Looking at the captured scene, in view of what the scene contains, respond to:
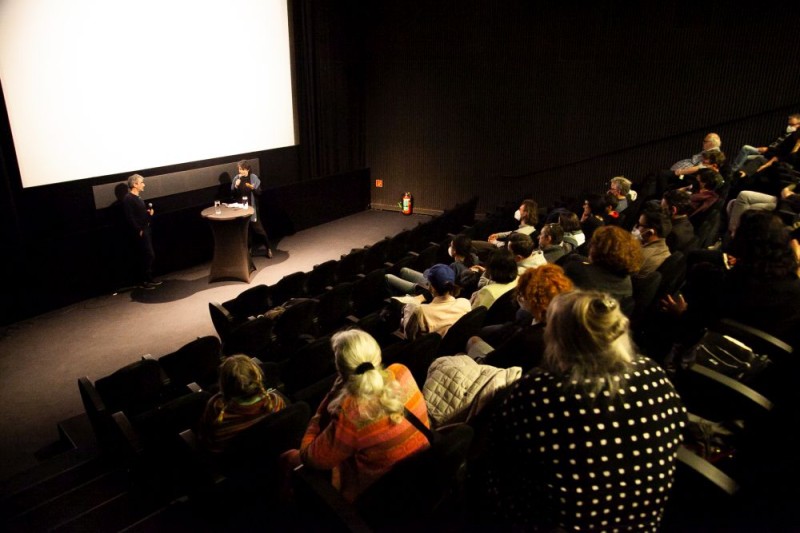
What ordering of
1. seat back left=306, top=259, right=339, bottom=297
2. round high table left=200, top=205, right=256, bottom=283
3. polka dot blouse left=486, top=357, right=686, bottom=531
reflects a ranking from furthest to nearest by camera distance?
round high table left=200, top=205, right=256, bottom=283 < seat back left=306, top=259, right=339, bottom=297 < polka dot blouse left=486, top=357, right=686, bottom=531

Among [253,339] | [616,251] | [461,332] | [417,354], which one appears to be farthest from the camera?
[253,339]

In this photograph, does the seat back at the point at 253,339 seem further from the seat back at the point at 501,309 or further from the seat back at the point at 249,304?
the seat back at the point at 501,309

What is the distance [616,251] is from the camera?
2893mm

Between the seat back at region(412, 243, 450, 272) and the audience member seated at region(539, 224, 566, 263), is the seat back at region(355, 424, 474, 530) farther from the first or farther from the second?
the seat back at region(412, 243, 450, 272)

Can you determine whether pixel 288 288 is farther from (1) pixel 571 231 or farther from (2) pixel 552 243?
(1) pixel 571 231

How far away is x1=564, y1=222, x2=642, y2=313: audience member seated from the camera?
290cm

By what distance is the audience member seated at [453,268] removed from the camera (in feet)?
14.4

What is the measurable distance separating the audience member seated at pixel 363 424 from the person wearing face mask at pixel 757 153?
574 centimetres

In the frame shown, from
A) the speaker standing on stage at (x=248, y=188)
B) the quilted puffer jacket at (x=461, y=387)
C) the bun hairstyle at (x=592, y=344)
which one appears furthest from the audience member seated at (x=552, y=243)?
the speaker standing on stage at (x=248, y=188)

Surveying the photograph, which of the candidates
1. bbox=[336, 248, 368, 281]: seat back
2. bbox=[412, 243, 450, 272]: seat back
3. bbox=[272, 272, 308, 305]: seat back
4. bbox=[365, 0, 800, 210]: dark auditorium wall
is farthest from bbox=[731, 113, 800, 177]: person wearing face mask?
bbox=[272, 272, 308, 305]: seat back

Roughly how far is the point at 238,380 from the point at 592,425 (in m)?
1.44

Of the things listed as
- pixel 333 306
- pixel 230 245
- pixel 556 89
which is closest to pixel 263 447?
pixel 333 306

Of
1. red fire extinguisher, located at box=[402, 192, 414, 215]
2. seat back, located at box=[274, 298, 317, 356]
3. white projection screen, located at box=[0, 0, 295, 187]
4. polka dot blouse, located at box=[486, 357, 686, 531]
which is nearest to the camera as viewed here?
polka dot blouse, located at box=[486, 357, 686, 531]

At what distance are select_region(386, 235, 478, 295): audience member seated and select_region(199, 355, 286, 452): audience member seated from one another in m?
2.18
